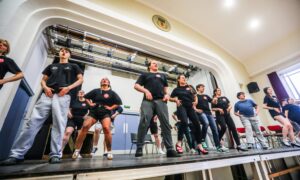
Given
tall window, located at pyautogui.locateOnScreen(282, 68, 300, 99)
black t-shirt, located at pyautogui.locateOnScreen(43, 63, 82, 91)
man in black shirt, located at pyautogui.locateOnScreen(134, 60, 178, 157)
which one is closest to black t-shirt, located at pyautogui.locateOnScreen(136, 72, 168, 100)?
man in black shirt, located at pyautogui.locateOnScreen(134, 60, 178, 157)

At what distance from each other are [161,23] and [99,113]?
2.61m

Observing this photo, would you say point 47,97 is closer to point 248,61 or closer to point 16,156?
point 16,156

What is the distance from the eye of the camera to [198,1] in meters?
3.34

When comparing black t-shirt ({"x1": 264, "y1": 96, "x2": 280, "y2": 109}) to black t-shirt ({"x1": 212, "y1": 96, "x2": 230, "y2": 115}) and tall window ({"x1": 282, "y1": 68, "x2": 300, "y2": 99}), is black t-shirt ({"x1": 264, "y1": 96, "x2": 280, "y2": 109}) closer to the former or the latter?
black t-shirt ({"x1": 212, "y1": 96, "x2": 230, "y2": 115})

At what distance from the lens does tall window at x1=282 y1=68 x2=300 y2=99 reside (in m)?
4.60

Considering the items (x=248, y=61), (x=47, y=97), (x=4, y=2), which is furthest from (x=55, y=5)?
(x=248, y=61)

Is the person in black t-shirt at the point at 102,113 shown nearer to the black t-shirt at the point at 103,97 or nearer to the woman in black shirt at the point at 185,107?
the black t-shirt at the point at 103,97

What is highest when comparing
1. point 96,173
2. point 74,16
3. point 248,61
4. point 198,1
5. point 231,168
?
point 198,1

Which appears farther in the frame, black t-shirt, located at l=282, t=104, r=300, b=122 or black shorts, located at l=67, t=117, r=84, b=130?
black t-shirt, located at l=282, t=104, r=300, b=122

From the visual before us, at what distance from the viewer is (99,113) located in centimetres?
212

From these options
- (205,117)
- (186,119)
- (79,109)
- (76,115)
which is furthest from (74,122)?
(205,117)

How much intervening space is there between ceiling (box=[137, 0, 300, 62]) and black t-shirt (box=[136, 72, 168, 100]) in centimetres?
219

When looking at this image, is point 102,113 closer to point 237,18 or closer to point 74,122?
point 74,122

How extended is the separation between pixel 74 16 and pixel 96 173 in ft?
8.56
